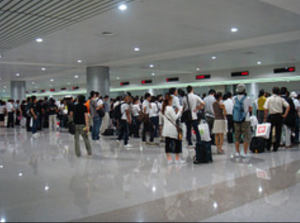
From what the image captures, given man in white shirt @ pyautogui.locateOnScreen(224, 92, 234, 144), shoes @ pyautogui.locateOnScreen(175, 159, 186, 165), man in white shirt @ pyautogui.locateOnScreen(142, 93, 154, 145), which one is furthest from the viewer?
man in white shirt @ pyautogui.locateOnScreen(142, 93, 154, 145)

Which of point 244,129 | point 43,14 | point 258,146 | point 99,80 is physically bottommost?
point 258,146

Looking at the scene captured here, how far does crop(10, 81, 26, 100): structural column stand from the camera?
2762cm

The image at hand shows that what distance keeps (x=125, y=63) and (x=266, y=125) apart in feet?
39.9

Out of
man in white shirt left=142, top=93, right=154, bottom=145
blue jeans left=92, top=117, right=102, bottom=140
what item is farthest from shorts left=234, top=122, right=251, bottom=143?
blue jeans left=92, top=117, right=102, bottom=140

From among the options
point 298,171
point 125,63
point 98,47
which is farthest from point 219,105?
point 125,63

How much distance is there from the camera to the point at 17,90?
2803 centimetres

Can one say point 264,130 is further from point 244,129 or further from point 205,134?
point 205,134

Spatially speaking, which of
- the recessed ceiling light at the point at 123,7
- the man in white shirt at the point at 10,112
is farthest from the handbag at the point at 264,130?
the man in white shirt at the point at 10,112

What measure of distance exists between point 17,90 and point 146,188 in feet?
84.7

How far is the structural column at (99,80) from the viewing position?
1914cm

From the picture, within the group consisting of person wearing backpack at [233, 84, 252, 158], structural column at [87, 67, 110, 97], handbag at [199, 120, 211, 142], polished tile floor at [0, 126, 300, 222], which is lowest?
polished tile floor at [0, 126, 300, 222]

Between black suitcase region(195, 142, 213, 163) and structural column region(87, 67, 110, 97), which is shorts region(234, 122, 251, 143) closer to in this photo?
black suitcase region(195, 142, 213, 163)

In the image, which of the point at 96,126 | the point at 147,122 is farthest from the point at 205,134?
the point at 96,126

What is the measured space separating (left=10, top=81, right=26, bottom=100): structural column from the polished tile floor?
20.8m
